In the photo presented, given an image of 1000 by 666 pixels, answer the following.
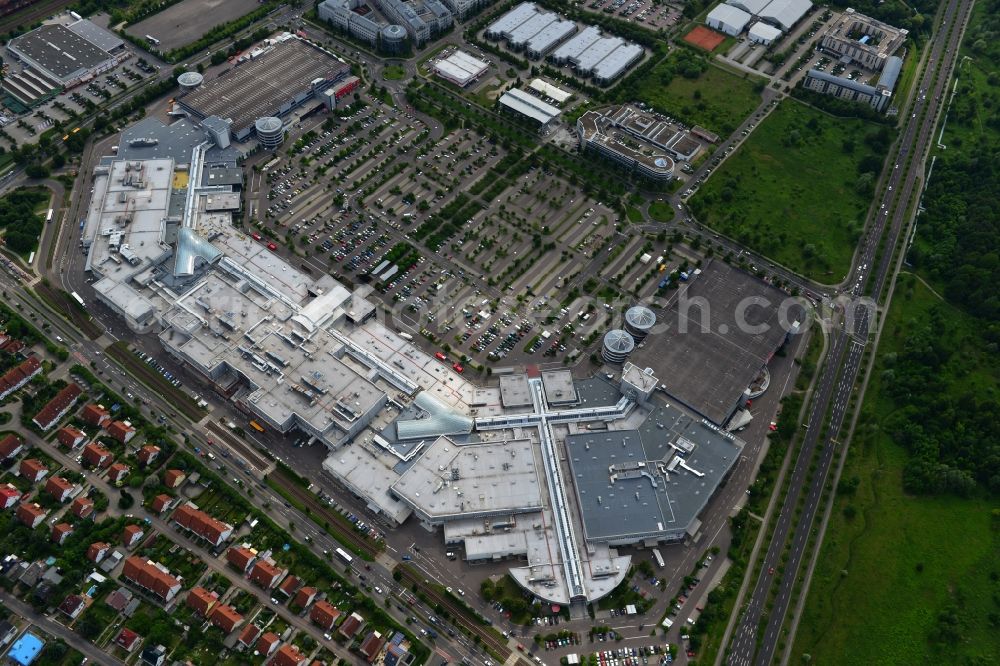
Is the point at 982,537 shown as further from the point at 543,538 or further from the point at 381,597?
the point at 381,597

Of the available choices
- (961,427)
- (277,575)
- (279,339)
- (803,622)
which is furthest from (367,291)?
(961,427)

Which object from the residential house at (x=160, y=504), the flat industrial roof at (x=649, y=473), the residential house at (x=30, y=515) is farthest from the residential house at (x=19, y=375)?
the flat industrial roof at (x=649, y=473)

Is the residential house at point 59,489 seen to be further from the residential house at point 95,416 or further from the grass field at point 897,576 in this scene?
the grass field at point 897,576

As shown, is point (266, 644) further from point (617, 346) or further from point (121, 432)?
point (617, 346)

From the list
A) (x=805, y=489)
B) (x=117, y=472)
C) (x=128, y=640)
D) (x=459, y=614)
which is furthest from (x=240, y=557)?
(x=805, y=489)

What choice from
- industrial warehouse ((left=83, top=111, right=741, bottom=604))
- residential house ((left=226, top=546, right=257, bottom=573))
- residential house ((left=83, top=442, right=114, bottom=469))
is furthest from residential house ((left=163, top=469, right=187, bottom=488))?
residential house ((left=226, top=546, right=257, bottom=573))

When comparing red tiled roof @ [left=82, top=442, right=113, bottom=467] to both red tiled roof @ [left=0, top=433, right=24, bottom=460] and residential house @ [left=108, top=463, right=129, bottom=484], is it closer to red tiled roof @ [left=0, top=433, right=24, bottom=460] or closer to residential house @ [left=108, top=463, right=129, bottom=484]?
residential house @ [left=108, top=463, right=129, bottom=484]
